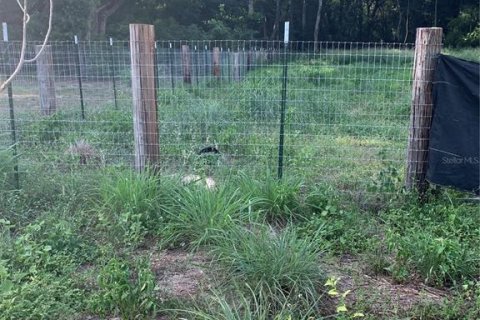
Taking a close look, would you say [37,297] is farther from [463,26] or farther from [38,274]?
[463,26]

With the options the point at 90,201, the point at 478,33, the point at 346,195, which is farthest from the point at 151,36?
the point at 478,33

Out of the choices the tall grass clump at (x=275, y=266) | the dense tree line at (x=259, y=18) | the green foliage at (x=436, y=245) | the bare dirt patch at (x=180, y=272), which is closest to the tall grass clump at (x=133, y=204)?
the bare dirt patch at (x=180, y=272)

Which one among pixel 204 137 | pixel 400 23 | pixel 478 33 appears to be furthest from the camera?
pixel 400 23

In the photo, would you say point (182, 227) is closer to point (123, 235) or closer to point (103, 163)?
point (123, 235)

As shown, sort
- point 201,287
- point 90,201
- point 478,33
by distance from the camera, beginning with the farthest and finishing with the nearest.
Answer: point 478,33 → point 90,201 → point 201,287

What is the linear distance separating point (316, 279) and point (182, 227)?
1.35 meters

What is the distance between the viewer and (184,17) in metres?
36.9

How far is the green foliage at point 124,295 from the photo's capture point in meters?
3.08

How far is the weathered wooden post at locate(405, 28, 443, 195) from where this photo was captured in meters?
4.85

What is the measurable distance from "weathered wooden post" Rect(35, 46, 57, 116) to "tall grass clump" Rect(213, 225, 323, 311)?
6751 millimetres

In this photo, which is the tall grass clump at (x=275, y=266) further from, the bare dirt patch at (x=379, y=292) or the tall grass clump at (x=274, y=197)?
the tall grass clump at (x=274, y=197)

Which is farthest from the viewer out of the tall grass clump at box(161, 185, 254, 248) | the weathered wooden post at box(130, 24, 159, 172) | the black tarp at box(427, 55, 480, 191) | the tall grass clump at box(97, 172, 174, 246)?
the weathered wooden post at box(130, 24, 159, 172)

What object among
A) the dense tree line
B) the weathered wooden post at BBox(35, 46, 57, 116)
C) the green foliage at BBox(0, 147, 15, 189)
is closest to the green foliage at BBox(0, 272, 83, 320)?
the green foliage at BBox(0, 147, 15, 189)

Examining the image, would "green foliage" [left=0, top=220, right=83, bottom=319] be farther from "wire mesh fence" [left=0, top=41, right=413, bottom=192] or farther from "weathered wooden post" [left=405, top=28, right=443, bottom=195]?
"weathered wooden post" [left=405, top=28, right=443, bottom=195]
